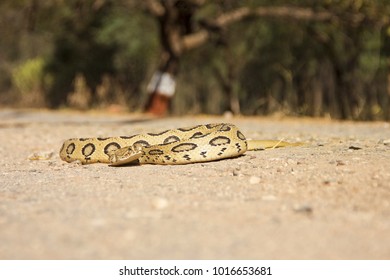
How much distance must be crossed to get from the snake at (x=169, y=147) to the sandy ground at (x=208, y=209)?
159 mm

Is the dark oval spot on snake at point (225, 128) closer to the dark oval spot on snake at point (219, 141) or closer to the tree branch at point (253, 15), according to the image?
the dark oval spot on snake at point (219, 141)

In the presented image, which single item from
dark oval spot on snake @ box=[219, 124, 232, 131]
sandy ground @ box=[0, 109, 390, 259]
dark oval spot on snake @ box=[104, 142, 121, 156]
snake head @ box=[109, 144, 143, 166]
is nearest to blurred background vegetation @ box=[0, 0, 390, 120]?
dark oval spot on snake @ box=[219, 124, 232, 131]

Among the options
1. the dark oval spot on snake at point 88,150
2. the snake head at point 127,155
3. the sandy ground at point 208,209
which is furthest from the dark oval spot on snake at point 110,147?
the sandy ground at point 208,209

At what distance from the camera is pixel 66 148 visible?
9055 millimetres

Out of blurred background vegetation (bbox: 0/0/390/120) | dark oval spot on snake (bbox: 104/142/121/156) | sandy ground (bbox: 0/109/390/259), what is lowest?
sandy ground (bbox: 0/109/390/259)

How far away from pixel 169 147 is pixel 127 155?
0.55m

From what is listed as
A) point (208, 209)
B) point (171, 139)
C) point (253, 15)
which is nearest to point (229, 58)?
point (253, 15)

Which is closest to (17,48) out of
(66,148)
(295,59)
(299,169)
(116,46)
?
(116,46)

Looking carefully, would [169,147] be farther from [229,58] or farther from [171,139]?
[229,58]

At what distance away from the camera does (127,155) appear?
309 inches

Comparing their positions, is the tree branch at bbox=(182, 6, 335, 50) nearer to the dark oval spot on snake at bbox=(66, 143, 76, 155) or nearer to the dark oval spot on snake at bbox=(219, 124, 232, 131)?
the dark oval spot on snake at bbox=(66, 143, 76, 155)

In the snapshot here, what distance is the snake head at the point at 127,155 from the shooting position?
7820 mm

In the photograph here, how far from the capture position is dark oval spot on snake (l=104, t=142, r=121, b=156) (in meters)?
8.54
